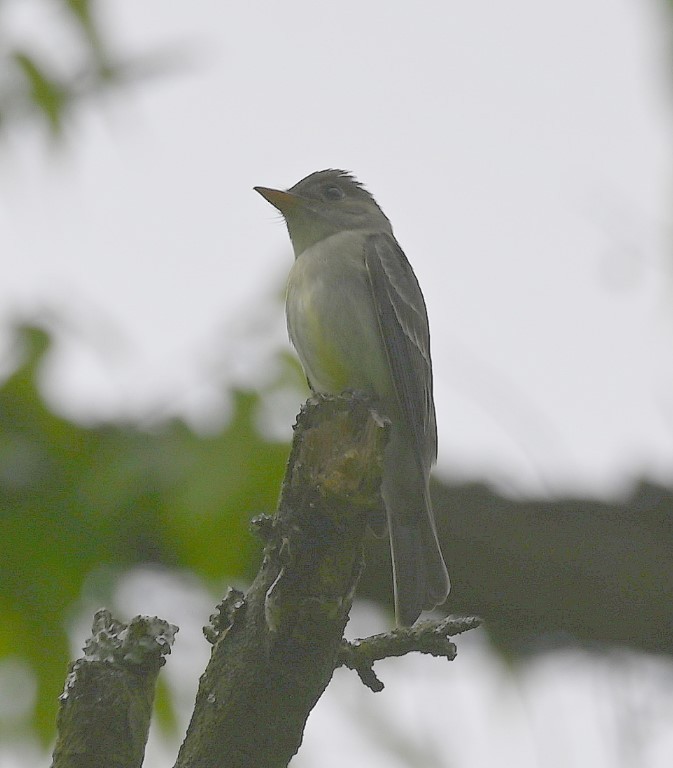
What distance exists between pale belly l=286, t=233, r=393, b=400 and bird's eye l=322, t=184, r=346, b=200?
0.98 m

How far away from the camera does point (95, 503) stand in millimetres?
5645

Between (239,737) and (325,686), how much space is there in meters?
0.28

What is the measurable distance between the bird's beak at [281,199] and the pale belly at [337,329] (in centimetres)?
68

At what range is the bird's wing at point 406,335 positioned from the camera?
5.71m

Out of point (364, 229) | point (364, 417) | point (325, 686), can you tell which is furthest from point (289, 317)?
point (325, 686)

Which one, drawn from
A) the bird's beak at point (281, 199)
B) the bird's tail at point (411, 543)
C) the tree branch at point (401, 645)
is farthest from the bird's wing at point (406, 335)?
the tree branch at point (401, 645)

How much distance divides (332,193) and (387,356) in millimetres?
1480

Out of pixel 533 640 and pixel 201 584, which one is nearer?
pixel 201 584

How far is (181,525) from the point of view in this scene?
17.5 feet

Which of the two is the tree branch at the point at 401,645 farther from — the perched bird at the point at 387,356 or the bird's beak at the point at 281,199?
the bird's beak at the point at 281,199

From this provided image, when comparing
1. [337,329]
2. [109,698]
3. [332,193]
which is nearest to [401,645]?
[109,698]

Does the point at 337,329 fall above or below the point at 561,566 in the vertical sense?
above

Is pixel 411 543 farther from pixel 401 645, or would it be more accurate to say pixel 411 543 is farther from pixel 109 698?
pixel 109 698

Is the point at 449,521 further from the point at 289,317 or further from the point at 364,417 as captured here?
the point at 364,417
